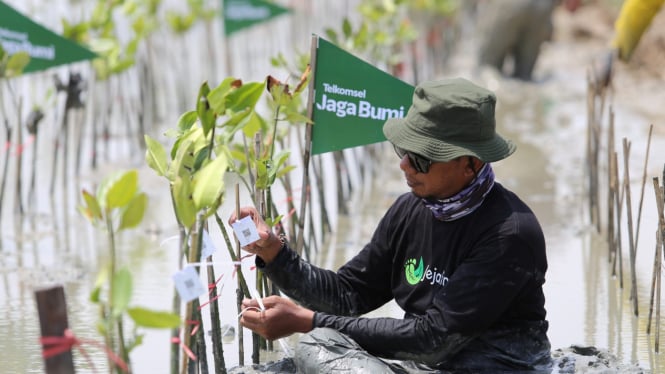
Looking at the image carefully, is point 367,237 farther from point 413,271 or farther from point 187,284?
point 187,284

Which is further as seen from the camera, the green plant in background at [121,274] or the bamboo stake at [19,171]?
the bamboo stake at [19,171]

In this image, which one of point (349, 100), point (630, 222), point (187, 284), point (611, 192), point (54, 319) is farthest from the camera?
point (611, 192)

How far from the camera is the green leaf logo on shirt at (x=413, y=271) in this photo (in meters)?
2.53

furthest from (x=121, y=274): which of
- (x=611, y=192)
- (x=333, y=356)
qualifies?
(x=611, y=192)

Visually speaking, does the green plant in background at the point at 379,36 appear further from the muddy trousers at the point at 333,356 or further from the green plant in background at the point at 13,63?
the muddy trousers at the point at 333,356

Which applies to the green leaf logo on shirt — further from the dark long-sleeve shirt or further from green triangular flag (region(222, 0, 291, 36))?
green triangular flag (region(222, 0, 291, 36))

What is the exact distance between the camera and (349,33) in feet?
15.9

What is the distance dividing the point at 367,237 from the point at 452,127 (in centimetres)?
225

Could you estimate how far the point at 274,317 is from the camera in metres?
2.45

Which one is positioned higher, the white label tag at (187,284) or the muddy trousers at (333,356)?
the white label tag at (187,284)

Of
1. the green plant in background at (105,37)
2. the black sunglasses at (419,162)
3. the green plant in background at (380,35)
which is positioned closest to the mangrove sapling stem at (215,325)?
the black sunglasses at (419,162)

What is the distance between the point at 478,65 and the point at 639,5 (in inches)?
188

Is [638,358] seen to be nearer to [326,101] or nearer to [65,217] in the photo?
[326,101]

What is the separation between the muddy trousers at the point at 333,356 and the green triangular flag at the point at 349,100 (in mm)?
675
